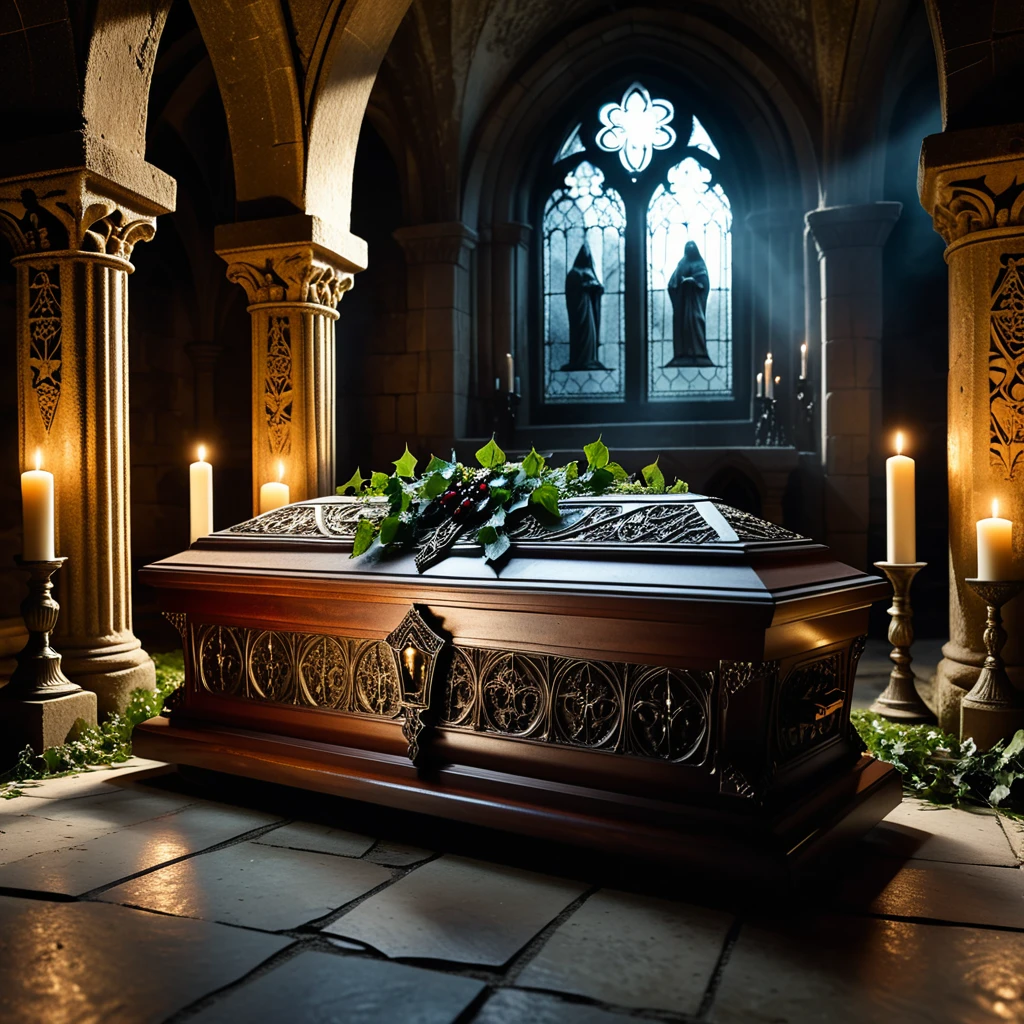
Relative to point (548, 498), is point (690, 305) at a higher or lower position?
higher

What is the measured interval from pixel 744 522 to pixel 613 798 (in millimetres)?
824

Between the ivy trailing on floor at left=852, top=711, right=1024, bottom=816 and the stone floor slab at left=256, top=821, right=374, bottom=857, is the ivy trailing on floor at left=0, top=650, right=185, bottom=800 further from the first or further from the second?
the ivy trailing on floor at left=852, top=711, right=1024, bottom=816

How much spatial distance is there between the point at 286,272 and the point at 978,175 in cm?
326

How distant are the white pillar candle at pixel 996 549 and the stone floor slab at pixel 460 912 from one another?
1906mm

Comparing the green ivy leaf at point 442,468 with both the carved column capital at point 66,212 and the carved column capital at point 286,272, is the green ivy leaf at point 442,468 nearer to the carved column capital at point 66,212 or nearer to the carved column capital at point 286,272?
the carved column capital at point 66,212

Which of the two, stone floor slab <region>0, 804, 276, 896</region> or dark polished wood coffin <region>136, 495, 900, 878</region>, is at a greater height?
dark polished wood coffin <region>136, 495, 900, 878</region>

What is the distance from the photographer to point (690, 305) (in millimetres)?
8141

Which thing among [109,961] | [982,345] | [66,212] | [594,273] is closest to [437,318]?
[594,273]

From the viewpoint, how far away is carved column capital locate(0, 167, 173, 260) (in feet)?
11.8

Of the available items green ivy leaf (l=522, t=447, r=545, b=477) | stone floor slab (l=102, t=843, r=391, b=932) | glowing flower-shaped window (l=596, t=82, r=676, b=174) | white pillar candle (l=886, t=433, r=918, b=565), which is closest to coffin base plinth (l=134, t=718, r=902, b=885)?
stone floor slab (l=102, t=843, r=391, b=932)

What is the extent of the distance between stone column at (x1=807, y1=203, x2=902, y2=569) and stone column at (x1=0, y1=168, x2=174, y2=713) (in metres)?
5.23

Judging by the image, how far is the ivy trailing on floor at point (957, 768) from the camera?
287cm

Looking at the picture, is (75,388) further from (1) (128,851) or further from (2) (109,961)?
(2) (109,961)

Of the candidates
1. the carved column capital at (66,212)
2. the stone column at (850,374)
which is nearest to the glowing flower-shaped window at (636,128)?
the stone column at (850,374)
